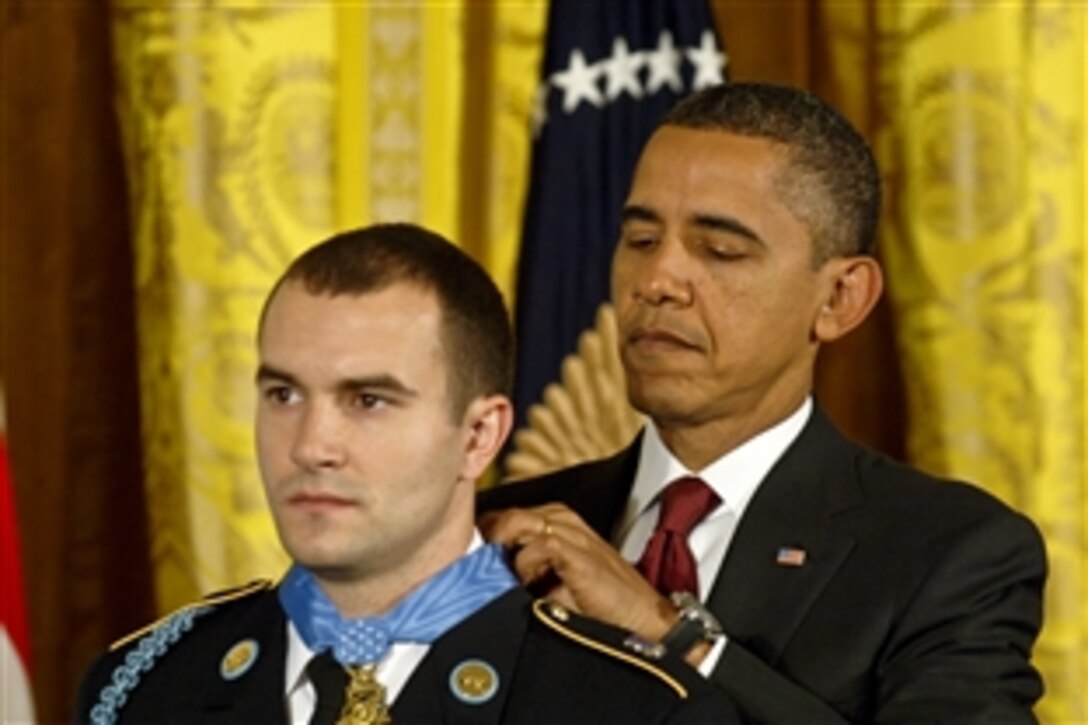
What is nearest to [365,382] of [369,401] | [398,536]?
[369,401]

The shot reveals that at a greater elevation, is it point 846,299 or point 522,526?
point 846,299

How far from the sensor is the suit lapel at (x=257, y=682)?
1833 mm

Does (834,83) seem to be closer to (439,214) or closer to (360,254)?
(439,214)

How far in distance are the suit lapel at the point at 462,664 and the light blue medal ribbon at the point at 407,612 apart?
Result: 0.01 meters

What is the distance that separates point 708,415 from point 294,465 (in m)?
0.57

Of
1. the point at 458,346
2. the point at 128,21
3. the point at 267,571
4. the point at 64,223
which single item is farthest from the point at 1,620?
the point at 458,346

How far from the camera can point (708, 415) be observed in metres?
2.22

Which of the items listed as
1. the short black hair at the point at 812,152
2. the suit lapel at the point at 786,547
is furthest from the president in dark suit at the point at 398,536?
the short black hair at the point at 812,152

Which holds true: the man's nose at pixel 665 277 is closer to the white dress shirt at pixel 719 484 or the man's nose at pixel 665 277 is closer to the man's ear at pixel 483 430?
the white dress shirt at pixel 719 484

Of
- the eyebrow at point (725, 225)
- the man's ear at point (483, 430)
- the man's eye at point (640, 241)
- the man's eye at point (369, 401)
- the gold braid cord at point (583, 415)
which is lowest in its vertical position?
the gold braid cord at point (583, 415)

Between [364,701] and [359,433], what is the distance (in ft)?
0.66

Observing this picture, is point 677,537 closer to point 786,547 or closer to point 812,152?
point 786,547

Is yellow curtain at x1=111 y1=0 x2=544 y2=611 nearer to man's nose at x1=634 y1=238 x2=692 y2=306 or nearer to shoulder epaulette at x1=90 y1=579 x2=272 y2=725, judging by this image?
man's nose at x1=634 y1=238 x2=692 y2=306

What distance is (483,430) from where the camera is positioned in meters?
1.86
